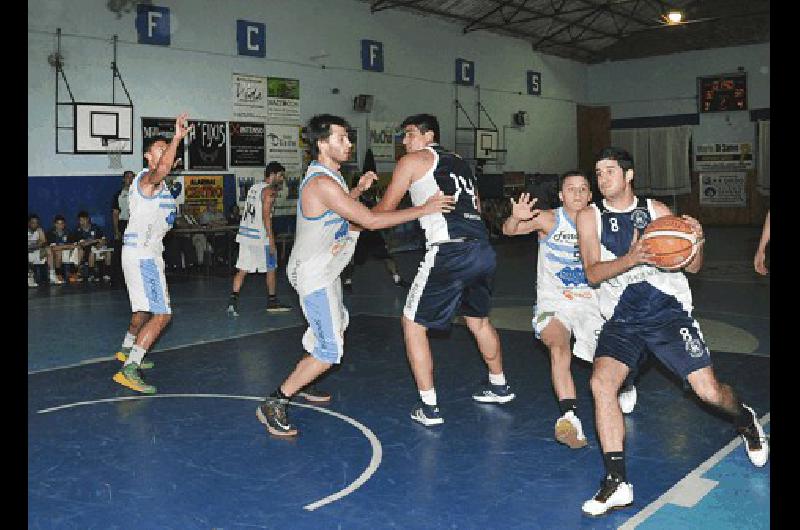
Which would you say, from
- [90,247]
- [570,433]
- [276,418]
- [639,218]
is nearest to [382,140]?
[90,247]

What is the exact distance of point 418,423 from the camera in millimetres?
5660

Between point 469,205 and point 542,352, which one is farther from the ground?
point 469,205

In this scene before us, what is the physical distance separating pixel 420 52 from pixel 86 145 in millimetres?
10612

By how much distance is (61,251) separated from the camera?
1495 cm

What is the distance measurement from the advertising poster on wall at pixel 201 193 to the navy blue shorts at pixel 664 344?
14.2 metres

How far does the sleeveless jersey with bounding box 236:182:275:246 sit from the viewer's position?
10.8 metres

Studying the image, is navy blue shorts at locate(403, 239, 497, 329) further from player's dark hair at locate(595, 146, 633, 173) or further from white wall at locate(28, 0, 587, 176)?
white wall at locate(28, 0, 587, 176)

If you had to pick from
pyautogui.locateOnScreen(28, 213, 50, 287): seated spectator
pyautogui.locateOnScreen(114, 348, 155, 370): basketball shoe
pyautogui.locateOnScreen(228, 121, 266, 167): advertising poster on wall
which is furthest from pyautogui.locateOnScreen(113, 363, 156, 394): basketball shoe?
pyautogui.locateOnScreen(228, 121, 266, 167): advertising poster on wall

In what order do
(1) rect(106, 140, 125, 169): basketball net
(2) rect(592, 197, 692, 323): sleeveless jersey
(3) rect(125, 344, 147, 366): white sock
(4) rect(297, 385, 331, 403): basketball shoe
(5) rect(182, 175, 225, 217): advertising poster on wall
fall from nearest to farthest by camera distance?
(2) rect(592, 197, 692, 323): sleeveless jersey, (4) rect(297, 385, 331, 403): basketball shoe, (3) rect(125, 344, 147, 366): white sock, (1) rect(106, 140, 125, 169): basketball net, (5) rect(182, 175, 225, 217): advertising poster on wall

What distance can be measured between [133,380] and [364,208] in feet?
8.68

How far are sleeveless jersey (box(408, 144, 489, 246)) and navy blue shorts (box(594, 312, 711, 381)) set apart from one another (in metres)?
1.51

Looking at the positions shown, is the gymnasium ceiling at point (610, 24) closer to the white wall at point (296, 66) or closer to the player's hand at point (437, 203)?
the white wall at point (296, 66)
